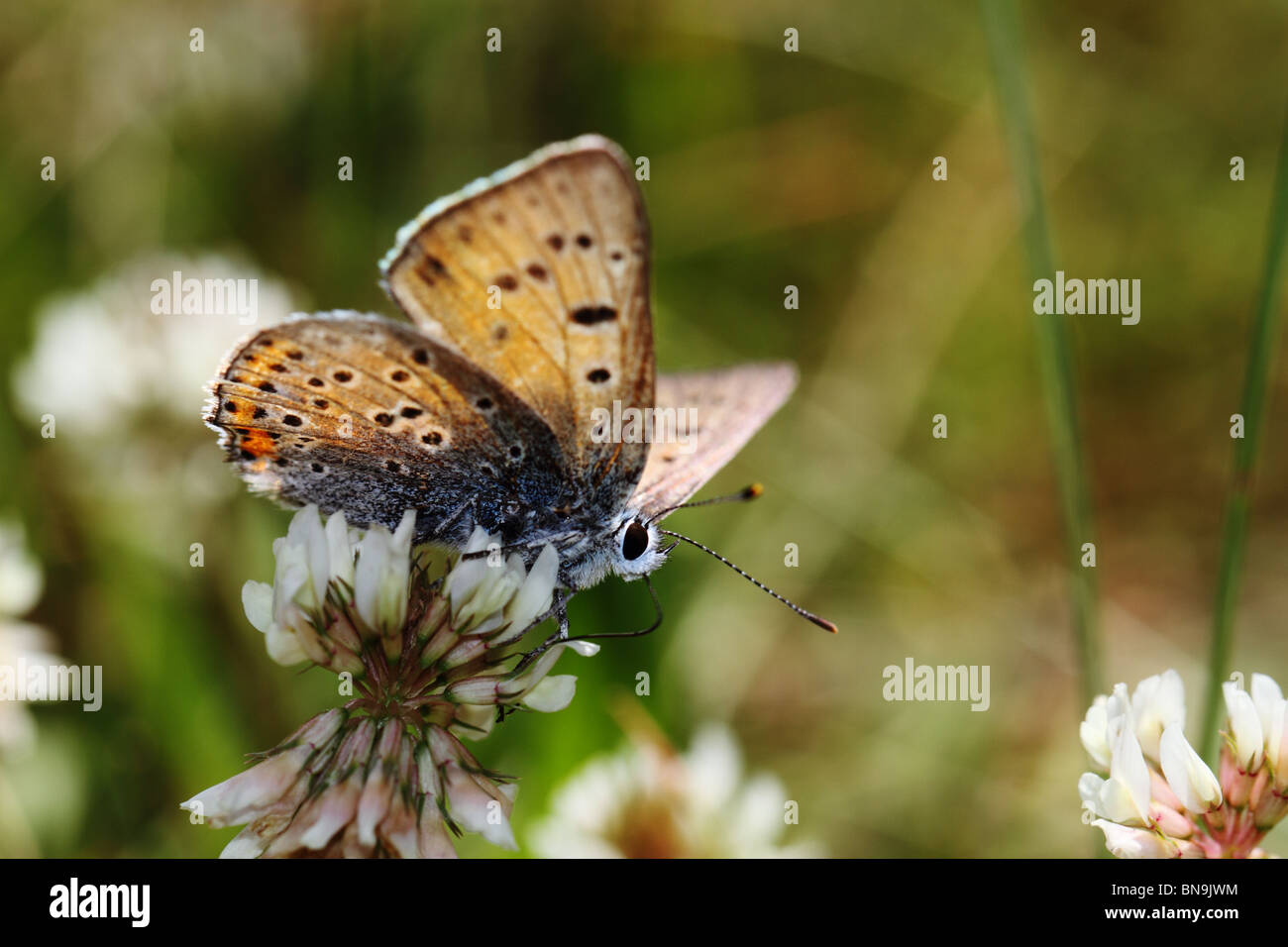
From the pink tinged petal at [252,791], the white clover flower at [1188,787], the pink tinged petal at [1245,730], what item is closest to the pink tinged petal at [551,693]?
the pink tinged petal at [252,791]

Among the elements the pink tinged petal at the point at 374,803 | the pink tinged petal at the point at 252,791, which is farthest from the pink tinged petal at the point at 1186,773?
the pink tinged petal at the point at 252,791

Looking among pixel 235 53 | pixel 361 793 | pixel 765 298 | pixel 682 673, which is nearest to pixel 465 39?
pixel 235 53

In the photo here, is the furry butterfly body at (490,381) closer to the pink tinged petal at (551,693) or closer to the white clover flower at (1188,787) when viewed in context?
the pink tinged petal at (551,693)

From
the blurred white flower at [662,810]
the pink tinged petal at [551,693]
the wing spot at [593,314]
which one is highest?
the wing spot at [593,314]

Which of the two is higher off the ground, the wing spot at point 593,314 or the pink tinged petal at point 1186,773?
the wing spot at point 593,314

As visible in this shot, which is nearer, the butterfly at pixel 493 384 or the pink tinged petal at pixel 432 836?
the pink tinged petal at pixel 432 836

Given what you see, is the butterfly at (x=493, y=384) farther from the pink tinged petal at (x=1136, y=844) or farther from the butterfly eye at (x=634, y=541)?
the pink tinged petal at (x=1136, y=844)

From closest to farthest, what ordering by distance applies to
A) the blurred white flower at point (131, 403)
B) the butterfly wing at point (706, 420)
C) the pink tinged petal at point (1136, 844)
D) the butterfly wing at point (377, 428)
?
the pink tinged petal at point (1136, 844) → the butterfly wing at point (377, 428) → the butterfly wing at point (706, 420) → the blurred white flower at point (131, 403)

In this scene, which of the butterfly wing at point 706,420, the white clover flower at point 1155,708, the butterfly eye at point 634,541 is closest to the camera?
the white clover flower at point 1155,708
